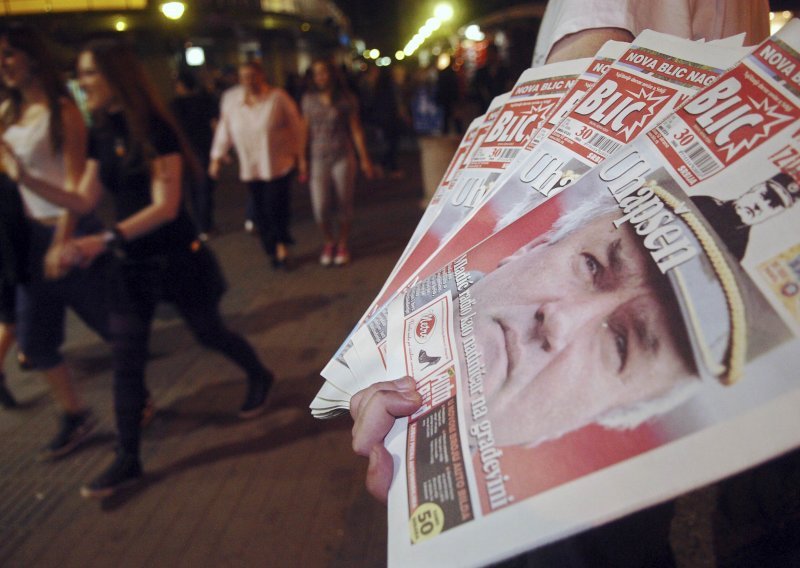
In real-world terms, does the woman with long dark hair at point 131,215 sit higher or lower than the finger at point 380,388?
higher

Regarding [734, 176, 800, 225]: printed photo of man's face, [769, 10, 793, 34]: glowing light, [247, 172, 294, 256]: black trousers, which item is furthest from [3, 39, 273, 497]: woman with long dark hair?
[247, 172, 294, 256]: black trousers

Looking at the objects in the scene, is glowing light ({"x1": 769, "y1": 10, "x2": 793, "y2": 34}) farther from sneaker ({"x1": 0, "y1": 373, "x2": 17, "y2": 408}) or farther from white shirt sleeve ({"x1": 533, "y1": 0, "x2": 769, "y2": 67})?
sneaker ({"x1": 0, "y1": 373, "x2": 17, "y2": 408})

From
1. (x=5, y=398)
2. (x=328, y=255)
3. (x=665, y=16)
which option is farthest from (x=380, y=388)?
(x=328, y=255)

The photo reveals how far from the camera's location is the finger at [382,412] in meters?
0.74

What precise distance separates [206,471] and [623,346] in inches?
108

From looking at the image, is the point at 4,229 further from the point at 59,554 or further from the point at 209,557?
the point at 209,557

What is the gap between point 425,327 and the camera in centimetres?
81

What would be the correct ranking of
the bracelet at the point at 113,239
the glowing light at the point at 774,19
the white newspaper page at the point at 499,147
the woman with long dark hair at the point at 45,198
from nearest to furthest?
the white newspaper page at the point at 499,147 < the glowing light at the point at 774,19 < the bracelet at the point at 113,239 < the woman with long dark hair at the point at 45,198

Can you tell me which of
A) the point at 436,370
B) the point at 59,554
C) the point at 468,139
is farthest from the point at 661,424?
the point at 59,554

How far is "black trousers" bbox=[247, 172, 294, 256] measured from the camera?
553 centimetres

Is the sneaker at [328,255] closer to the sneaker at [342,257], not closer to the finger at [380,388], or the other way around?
the sneaker at [342,257]

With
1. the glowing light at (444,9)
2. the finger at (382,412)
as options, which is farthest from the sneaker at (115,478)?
the glowing light at (444,9)

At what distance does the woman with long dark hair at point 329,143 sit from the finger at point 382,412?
5.06 metres

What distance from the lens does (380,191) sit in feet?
31.3
